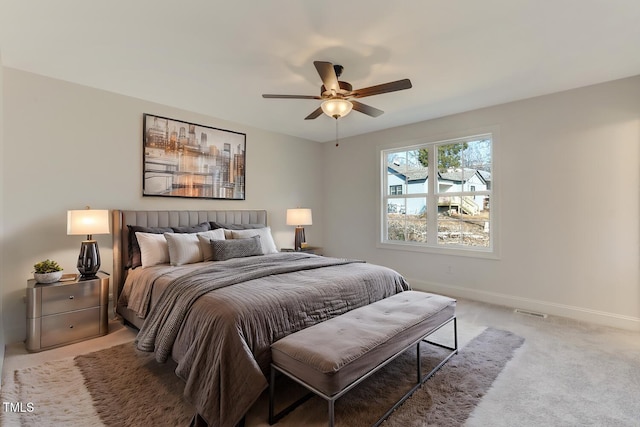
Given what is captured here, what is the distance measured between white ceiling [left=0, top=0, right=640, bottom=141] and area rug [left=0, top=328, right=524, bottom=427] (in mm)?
2546

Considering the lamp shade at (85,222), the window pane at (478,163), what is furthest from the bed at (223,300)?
the window pane at (478,163)

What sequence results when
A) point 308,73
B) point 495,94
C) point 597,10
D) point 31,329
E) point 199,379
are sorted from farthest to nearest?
point 495,94 < point 308,73 < point 31,329 < point 597,10 < point 199,379

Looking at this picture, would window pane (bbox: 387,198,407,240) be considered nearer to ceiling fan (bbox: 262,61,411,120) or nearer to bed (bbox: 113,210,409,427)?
bed (bbox: 113,210,409,427)

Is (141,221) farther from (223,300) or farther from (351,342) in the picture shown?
(351,342)

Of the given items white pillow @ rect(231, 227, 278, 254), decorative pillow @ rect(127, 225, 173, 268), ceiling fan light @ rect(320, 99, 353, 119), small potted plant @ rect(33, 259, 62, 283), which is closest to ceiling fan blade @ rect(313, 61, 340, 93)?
ceiling fan light @ rect(320, 99, 353, 119)

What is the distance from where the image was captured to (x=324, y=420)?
1767 millimetres

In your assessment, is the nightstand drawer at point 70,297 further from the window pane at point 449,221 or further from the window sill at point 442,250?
the window pane at point 449,221

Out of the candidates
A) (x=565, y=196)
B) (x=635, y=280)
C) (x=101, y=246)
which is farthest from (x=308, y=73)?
(x=635, y=280)

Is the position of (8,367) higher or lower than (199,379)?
lower

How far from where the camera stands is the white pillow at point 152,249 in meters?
3.12

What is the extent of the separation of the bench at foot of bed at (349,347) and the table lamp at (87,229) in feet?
7.31

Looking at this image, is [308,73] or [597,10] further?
[308,73]

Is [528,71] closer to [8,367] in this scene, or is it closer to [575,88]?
[575,88]

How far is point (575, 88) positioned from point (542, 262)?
1999mm
